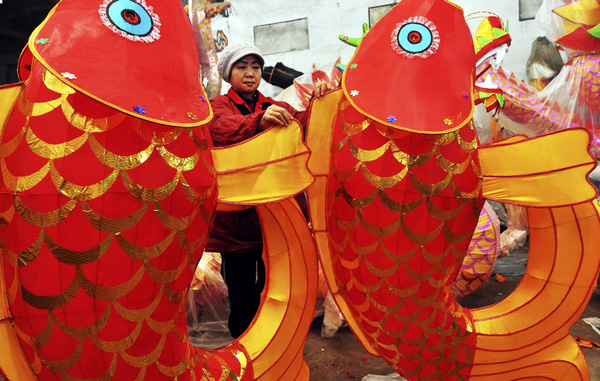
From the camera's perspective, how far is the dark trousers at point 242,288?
1.72 metres

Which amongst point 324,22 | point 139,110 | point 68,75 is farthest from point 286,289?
point 324,22

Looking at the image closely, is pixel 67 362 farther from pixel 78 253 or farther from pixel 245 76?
pixel 245 76

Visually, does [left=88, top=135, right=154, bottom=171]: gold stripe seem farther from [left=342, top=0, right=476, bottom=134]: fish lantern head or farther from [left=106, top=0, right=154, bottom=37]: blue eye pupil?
[left=342, top=0, right=476, bottom=134]: fish lantern head

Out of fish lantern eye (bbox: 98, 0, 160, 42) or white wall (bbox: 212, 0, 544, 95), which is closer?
fish lantern eye (bbox: 98, 0, 160, 42)

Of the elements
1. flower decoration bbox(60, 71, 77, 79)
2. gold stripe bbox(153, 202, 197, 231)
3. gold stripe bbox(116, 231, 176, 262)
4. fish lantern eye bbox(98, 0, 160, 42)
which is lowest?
gold stripe bbox(116, 231, 176, 262)

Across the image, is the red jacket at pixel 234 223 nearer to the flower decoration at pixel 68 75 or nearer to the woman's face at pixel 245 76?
the woman's face at pixel 245 76

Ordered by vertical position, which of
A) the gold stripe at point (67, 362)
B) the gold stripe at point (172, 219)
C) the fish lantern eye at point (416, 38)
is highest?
the fish lantern eye at point (416, 38)

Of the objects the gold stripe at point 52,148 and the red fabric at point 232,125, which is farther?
the red fabric at point 232,125

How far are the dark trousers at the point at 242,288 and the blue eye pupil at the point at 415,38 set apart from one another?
0.87 meters

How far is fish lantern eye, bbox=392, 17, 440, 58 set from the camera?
121 centimetres

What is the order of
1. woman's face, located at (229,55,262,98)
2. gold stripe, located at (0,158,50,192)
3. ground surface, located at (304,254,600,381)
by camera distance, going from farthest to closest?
ground surface, located at (304,254,600,381), woman's face, located at (229,55,262,98), gold stripe, located at (0,158,50,192)

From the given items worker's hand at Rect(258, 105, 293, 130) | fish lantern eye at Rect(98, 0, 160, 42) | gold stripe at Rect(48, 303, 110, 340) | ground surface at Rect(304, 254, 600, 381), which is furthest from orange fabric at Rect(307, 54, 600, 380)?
ground surface at Rect(304, 254, 600, 381)

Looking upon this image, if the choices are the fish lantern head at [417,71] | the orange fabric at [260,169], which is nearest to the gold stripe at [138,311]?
the orange fabric at [260,169]

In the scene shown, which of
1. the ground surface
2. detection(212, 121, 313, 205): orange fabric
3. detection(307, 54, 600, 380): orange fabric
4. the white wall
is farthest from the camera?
the white wall
